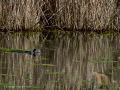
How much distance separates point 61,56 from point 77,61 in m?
0.57

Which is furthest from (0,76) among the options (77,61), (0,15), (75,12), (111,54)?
(75,12)

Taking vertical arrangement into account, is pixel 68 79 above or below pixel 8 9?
below

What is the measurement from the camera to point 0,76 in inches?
151

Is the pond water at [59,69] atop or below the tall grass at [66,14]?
below

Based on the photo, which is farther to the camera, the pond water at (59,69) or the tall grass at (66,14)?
the tall grass at (66,14)

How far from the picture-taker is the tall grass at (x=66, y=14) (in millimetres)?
9984

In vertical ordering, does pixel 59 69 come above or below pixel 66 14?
below

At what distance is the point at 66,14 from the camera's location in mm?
10797

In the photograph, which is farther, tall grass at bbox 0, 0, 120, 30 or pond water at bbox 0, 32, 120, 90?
tall grass at bbox 0, 0, 120, 30

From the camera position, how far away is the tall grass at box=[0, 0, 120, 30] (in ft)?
32.8

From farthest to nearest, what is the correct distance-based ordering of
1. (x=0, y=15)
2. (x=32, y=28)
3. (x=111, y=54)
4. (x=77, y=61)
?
(x=32, y=28) < (x=0, y=15) < (x=111, y=54) < (x=77, y=61)

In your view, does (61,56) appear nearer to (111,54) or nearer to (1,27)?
(111,54)

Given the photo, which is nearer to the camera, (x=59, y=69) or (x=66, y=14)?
(x=59, y=69)

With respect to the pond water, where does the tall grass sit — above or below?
above
